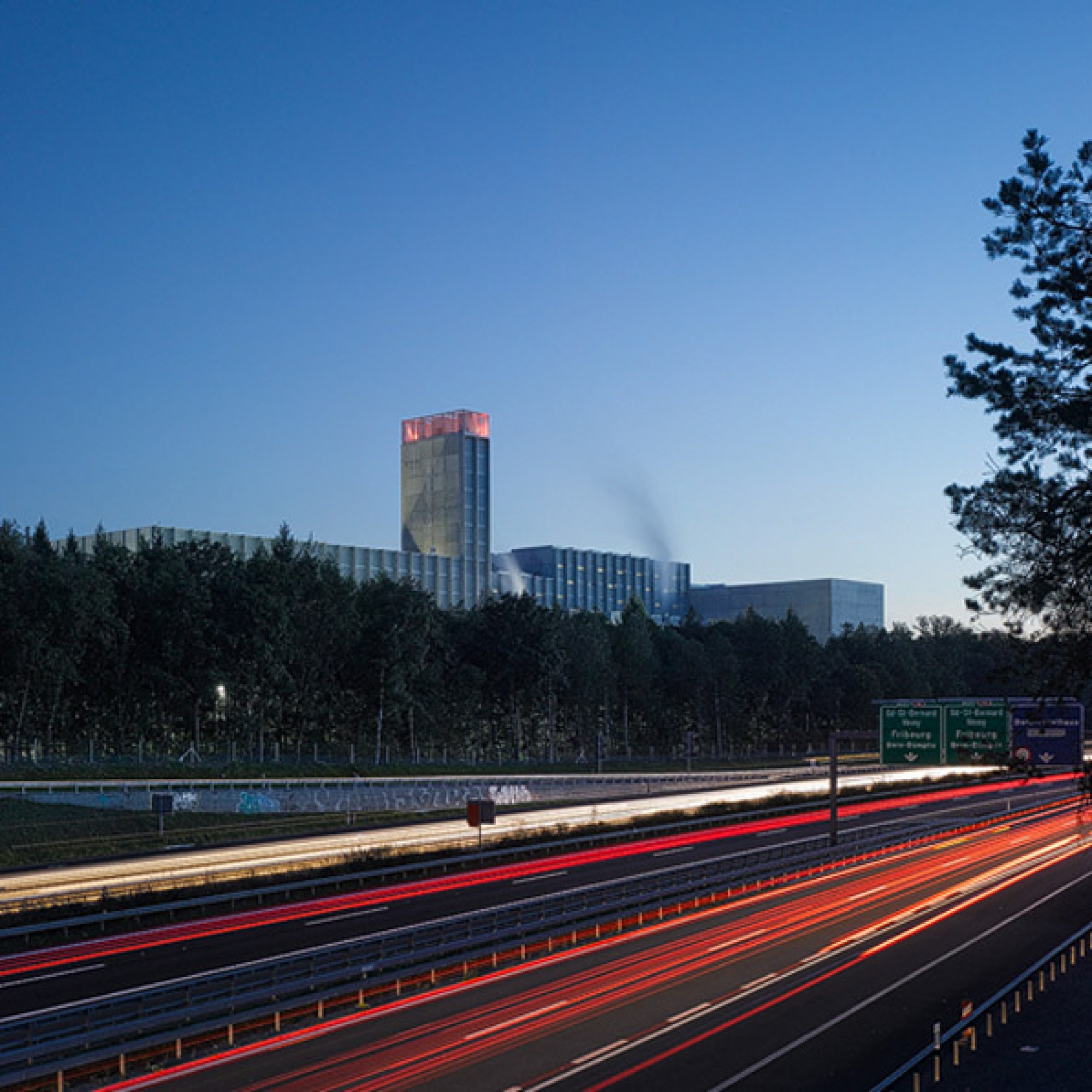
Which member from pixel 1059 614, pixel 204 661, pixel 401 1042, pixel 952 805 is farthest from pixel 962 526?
pixel 204 661

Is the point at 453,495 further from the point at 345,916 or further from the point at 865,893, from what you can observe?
the point at 345,916

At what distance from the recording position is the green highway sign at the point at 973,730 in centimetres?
5453

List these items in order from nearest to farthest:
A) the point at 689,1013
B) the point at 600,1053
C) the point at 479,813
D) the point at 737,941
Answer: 1. the point at 600,1053
2. the point at 689,1013
3. the point at 737,941
4. the point at 479,813

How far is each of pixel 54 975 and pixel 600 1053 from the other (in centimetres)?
1320

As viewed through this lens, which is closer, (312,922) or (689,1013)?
(689,1013)

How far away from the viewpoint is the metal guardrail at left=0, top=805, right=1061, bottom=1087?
18781 mm

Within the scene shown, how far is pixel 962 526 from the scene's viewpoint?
18.7 meters

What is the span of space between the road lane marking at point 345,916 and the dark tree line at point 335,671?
4356cm

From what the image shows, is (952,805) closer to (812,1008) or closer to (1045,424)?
(812,1008)

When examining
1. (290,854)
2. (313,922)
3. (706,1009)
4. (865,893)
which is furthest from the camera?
(290,854)

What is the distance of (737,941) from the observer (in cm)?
3092

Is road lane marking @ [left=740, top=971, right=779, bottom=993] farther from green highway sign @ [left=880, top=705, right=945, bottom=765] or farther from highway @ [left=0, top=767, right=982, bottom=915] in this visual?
green highway sign @ [left=880, top=705, right=945, bottom=765]

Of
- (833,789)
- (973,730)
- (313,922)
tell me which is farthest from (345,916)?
(973,730)

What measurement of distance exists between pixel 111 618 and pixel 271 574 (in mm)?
12740
